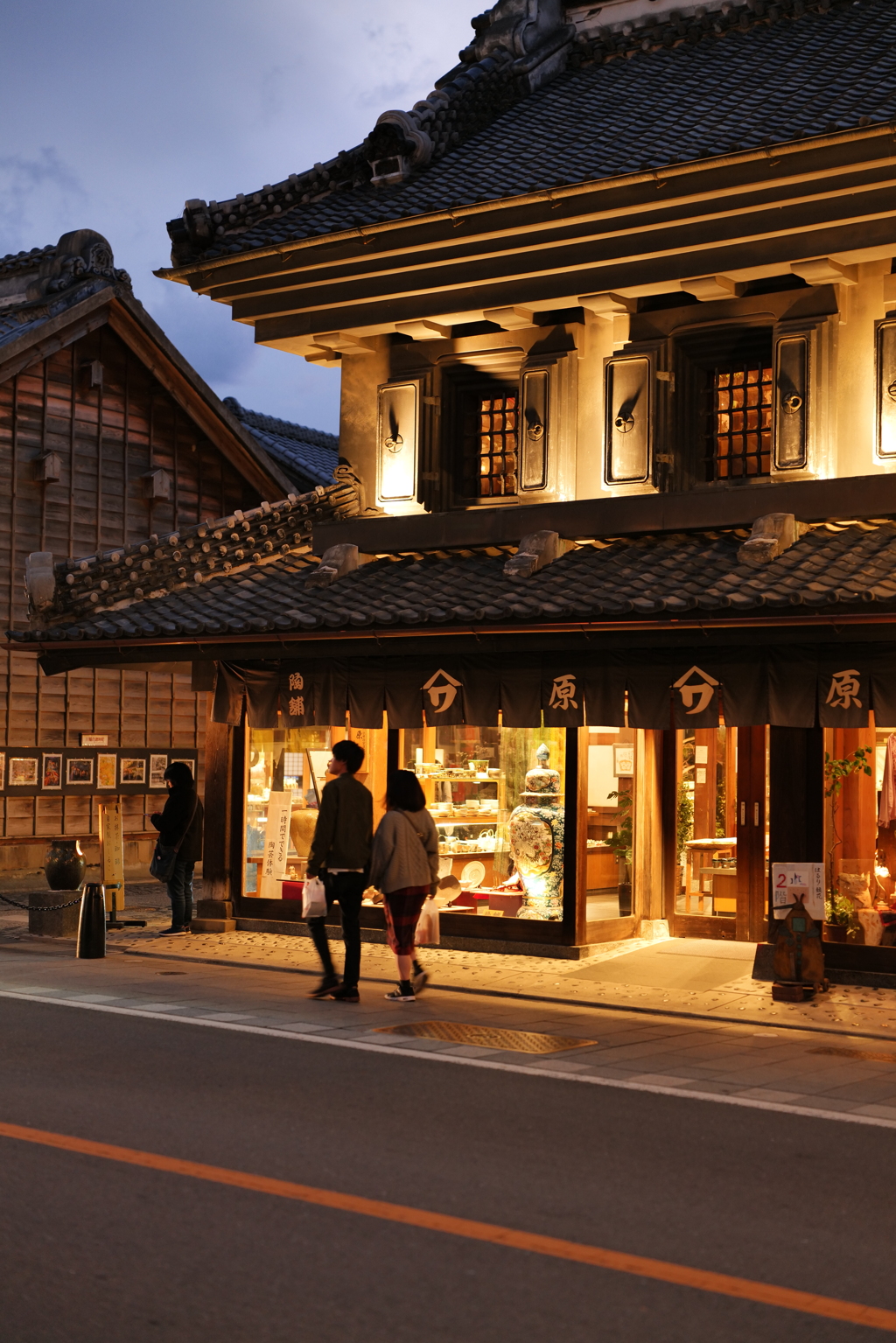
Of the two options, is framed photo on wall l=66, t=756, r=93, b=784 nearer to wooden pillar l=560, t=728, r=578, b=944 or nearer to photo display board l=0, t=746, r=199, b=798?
photo display board l=0, t=746, r=199, b=798

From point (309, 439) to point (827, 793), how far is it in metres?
24.4

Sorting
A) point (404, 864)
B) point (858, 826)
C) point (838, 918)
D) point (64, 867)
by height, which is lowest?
point (838, 918)

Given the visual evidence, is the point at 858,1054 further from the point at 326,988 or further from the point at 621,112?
the point at 621,112

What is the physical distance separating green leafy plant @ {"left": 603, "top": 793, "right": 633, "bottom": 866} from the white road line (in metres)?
6.29

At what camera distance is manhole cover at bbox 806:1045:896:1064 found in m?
10.7

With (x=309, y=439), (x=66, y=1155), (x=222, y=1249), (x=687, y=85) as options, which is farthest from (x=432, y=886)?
(x=309, y=439)

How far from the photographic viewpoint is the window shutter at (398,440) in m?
18.4

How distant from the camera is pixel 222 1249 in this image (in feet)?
19.0

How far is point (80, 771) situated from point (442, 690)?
35.2ft

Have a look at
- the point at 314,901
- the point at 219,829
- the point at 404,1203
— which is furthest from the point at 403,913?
the point at 404,1203

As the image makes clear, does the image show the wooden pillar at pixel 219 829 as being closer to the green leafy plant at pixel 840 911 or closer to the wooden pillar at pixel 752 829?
the wooden pillar at pixel 752 829

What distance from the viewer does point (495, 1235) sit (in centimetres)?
606

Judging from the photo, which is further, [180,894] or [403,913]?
[180,894]

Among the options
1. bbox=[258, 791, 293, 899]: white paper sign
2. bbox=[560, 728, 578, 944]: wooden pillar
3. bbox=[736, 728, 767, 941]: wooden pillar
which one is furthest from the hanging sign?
bbox=[736, 728, 767, 941]: wooden pillar
